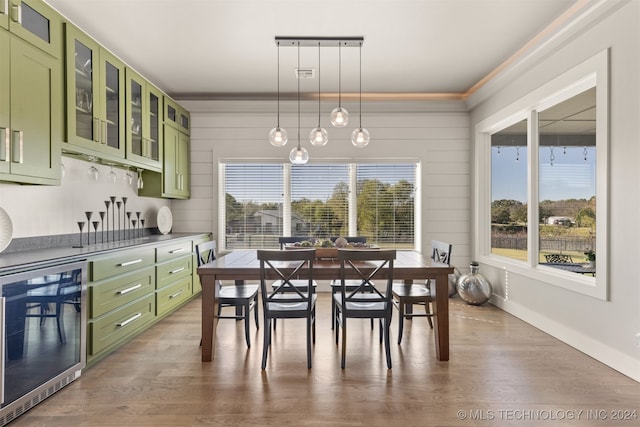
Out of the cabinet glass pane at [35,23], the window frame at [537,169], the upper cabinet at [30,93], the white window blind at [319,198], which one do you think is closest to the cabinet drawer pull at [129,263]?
the upper cabinet at [30,93]

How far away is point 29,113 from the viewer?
8.04 feet

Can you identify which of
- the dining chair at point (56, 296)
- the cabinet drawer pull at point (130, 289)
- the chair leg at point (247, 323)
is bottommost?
the chair leg at point (247, 323)

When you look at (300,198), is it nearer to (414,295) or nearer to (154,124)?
(154,124)

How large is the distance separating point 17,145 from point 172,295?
7.50 feet

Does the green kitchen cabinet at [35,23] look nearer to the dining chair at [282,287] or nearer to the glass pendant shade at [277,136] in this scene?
the glass pendant shade at [277,136]

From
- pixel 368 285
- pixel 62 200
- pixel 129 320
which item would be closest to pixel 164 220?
pixel 62 200

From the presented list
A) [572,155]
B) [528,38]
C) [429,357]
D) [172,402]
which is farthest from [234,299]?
[528,38]

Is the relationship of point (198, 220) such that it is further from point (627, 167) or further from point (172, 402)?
point (627, 167)

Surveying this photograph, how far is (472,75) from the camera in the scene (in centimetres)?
459

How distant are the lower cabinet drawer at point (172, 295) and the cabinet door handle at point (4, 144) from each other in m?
1.93

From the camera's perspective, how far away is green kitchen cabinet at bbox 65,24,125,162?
9.37ft

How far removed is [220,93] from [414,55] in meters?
2.72

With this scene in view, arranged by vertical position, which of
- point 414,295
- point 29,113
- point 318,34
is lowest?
point 414,295

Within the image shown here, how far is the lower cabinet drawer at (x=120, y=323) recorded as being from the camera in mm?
2791
